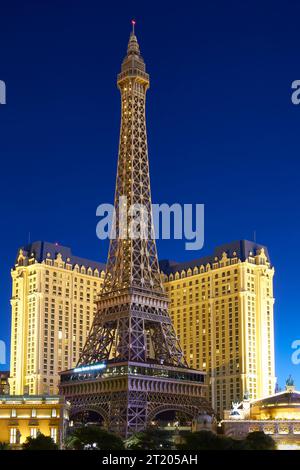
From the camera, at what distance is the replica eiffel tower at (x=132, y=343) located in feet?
558

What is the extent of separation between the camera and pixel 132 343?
581 feet

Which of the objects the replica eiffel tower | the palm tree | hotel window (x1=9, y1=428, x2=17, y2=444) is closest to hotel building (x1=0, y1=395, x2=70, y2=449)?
hotel window (x1=9, y1=428, x2=17, y2=444)

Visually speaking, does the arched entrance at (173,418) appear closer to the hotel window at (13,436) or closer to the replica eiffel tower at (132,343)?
the replica eiffel tower at (132,343)

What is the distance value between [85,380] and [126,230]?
119 feet

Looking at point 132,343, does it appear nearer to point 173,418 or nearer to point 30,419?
point 173,418

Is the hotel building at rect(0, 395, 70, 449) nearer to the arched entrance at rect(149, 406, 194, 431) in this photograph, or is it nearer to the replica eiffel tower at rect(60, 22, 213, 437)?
the replica eiffel tower at rect(60, 22, 213, 437)

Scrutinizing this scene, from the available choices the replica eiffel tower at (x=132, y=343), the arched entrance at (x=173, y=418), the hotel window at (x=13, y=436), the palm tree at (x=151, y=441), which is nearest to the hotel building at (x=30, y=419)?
the hotel window at (x=13, y=436)

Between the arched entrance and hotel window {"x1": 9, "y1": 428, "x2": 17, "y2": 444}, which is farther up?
the arched entrance

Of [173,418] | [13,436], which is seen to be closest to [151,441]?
[13,436]

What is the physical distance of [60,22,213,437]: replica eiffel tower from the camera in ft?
558

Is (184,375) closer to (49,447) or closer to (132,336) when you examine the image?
(132,336)
